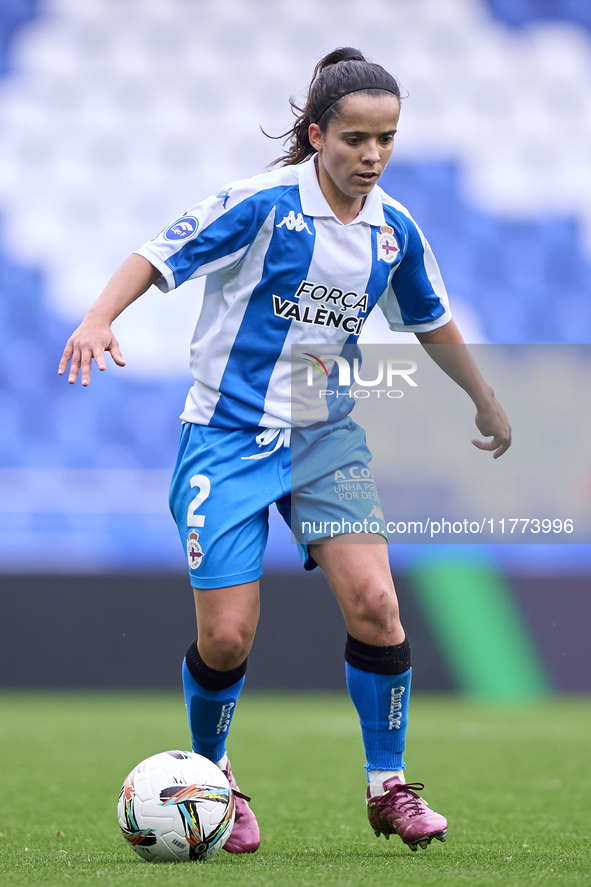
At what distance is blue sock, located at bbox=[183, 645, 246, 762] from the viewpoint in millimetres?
2625

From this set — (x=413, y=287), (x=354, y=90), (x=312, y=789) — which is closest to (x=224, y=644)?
(x=413, y=287)

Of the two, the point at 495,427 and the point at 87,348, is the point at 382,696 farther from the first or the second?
the point at 87,348

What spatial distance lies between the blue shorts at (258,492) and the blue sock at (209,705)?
0.24 metres

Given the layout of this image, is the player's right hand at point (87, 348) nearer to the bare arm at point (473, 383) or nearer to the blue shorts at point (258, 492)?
the blue shorts at point (258, 492)

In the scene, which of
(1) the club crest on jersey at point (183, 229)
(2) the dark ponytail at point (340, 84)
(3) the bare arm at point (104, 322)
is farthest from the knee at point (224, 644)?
(2) the dark ponytail at point (340, 84)

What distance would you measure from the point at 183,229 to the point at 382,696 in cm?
116

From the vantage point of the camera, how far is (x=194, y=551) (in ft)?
8.39

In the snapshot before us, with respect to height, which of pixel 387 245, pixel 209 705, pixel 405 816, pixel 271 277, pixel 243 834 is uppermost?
pixel 387 245

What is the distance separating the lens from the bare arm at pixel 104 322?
222cm

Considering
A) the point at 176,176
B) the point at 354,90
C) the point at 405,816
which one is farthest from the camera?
the point at 176,176

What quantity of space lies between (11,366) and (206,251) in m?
6.90

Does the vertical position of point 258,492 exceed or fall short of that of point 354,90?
it falls short

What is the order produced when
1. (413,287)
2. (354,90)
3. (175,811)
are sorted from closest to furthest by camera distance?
(175,811) → (354,90) → (413,287)

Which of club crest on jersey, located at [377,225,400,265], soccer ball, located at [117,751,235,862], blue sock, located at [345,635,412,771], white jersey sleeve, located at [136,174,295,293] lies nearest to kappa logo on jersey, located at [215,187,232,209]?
white jersey sleeve, located at [136,174,295,293]
